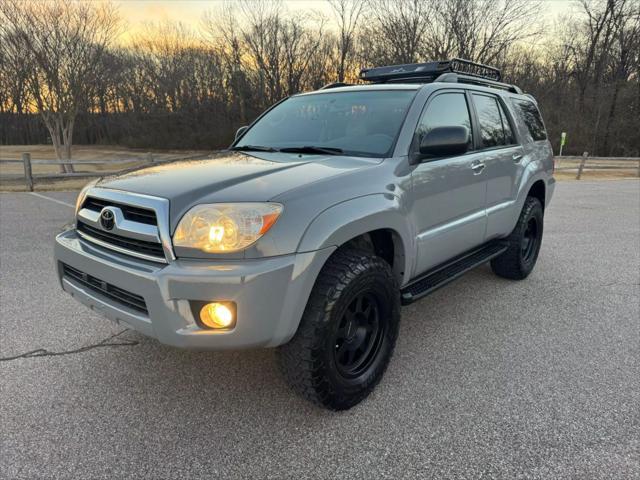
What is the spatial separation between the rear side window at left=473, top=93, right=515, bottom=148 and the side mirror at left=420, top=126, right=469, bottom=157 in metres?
0.97

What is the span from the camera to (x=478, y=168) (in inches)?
136

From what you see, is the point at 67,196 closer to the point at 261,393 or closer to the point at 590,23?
the point at 261,393

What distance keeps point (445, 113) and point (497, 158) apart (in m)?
0.82

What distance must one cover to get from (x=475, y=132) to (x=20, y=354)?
12.1ft

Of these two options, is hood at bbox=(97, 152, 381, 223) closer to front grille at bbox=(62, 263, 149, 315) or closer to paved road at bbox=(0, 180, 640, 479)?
front grille at bbox=(62, 263, 149, 315)

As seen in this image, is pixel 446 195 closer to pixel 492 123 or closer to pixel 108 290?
pixel 492 123

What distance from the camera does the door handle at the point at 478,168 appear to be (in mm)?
3414

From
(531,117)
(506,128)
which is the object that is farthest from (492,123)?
(531,117)

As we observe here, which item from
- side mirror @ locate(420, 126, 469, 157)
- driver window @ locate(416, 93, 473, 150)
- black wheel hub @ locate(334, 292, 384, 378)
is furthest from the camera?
driver window @ locate(416, 93, 473, 150)

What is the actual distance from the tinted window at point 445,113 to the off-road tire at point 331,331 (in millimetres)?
1085

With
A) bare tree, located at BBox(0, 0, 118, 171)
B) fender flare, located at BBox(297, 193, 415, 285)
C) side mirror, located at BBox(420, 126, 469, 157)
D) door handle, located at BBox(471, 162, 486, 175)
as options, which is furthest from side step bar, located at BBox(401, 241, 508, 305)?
bare tree, located at BBox(0, 0, 118, 171)

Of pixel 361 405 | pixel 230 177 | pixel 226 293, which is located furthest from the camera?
pixel 361 405

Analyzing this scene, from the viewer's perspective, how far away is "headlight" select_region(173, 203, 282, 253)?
1978 millimetres

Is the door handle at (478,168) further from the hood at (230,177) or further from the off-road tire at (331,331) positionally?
the off-road tire at (331,331)
